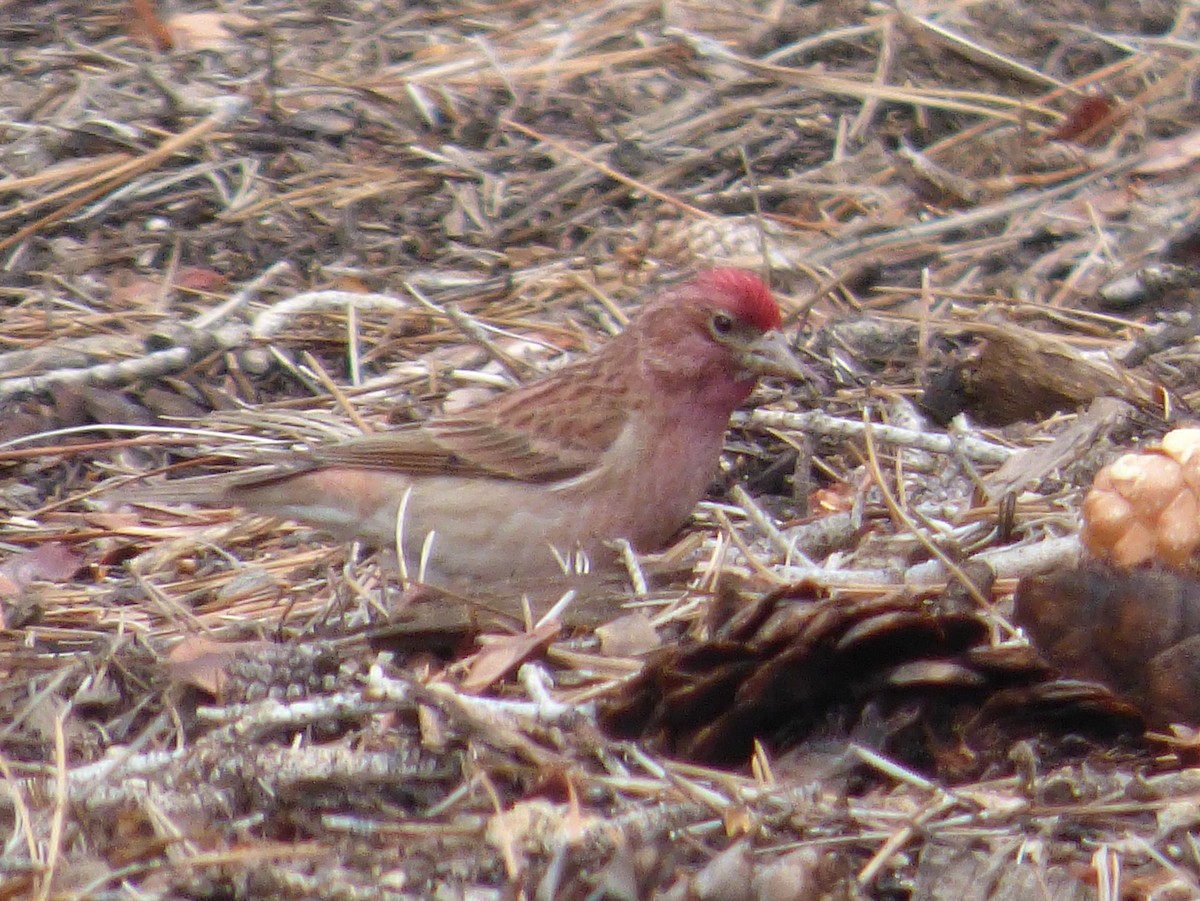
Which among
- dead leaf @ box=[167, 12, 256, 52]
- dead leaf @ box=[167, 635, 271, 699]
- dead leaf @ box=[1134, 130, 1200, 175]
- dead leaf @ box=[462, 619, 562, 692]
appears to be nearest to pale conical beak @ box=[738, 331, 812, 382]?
dead leaf @ box=[462, 619, 562, 692]

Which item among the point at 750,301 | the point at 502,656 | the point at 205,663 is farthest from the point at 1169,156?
the point at 205,663

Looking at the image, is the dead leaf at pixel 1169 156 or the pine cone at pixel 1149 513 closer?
the pine cone at pixel 1149 513

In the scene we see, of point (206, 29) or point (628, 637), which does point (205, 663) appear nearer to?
point (628, 637)

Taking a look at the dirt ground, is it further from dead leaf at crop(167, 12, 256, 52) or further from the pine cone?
the pine cone

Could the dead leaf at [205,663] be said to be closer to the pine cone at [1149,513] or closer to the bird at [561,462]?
the bird at [561,462]

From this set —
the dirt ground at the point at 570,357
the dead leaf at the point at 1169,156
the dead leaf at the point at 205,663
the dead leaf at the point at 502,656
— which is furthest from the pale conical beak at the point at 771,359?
the dead leaf at the point at 1169,156

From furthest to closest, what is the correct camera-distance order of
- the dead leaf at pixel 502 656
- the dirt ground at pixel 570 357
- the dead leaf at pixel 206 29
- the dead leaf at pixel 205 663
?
1. the dead leaf at pixel 206 29
2. the dead leaf at pixel 205 663
3. the dead leaf at pixel 502 656
4. the dirt ground at pixel 570 357

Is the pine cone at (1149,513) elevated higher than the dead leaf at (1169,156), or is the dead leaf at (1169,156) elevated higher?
the pine cone at (1149,513)
